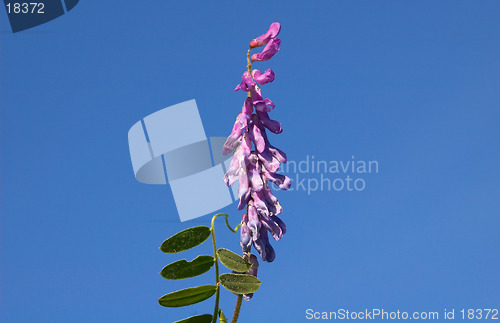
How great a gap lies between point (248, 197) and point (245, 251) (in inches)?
8.6

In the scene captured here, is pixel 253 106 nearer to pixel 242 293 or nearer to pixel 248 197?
pixel 248 197

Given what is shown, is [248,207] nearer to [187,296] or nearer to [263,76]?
[187,296]

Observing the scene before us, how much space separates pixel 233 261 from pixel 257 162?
1.30 feet

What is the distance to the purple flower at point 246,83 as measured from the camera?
215 centimetres

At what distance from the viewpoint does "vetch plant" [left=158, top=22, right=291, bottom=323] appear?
2119mm

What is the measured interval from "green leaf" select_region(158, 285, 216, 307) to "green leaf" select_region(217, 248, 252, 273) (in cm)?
12

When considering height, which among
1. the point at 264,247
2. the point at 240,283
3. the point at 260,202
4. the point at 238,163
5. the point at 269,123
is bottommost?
the point at 240,283

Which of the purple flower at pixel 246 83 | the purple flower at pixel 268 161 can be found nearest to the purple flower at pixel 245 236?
the purple flower at pixel 268 161

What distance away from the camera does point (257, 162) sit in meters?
2.17

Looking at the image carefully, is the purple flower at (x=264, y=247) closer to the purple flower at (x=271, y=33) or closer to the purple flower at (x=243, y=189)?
the purple flower at (x=243, y=189)

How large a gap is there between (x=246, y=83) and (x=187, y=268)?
753 mm

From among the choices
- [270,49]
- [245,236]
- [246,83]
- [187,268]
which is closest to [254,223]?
[245,236]

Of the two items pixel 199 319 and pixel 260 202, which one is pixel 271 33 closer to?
pixel 260 202

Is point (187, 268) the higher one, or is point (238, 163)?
point (238, 163)
